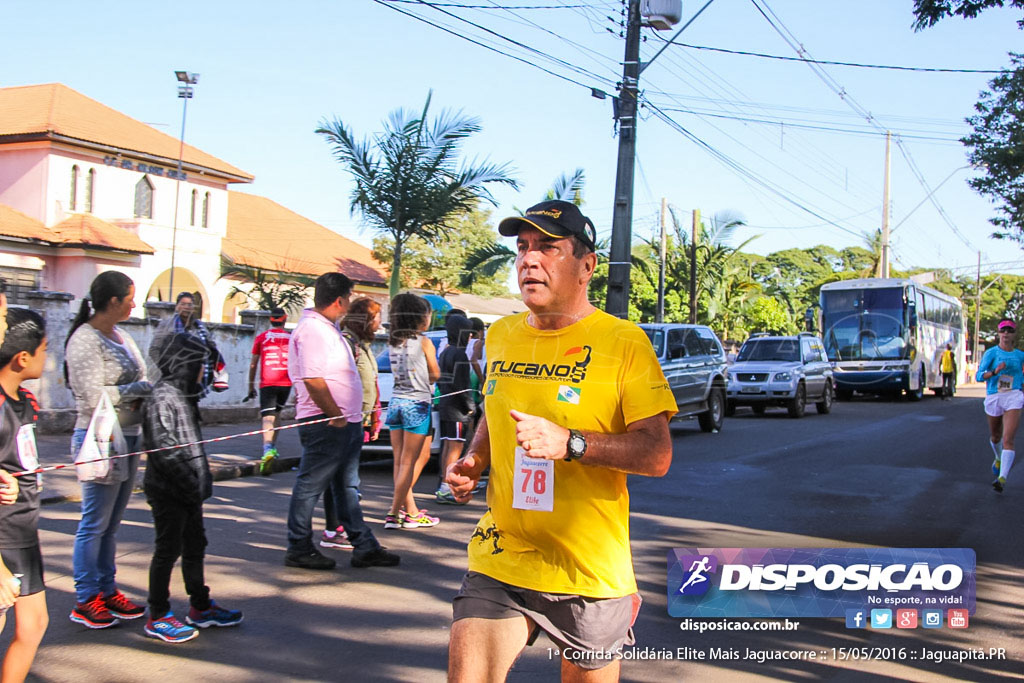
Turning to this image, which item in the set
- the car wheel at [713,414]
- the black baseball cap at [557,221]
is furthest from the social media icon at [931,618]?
the car wheel at [713,414]

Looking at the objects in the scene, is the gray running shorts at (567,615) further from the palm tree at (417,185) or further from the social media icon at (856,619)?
the palm tree at (417,185)

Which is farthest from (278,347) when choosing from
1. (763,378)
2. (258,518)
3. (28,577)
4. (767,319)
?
(767,319)

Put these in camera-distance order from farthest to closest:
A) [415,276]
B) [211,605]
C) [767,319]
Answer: [767,319], [415,276], [211,605]

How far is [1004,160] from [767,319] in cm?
2233

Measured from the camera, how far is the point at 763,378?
21.5 m

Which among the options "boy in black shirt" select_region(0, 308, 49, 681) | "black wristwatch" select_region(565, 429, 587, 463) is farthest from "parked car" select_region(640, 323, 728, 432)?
"black wristwatch" select_region(565, 429, 587, 463)

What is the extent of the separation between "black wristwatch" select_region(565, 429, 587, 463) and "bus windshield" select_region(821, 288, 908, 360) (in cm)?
2812

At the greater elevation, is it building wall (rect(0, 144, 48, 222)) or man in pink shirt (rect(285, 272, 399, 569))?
building wall (rect(0, 144, 48, 222))

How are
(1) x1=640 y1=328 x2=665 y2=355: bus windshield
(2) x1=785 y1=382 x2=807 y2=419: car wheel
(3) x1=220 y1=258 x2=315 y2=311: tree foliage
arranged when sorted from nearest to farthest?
1. (3) x1=220 y1=258 x2=315 y2=311: tree foliage
2. (1) x1=640 y1=328 x2=665 y2=355: bus windshield
3. (2) x1=785 y1=382 x2=807 y2=419: car wheel

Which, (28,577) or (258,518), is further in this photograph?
(258,518)

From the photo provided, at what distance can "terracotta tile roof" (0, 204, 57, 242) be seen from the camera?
2620 centimetres

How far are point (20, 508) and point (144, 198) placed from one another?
1200 inches

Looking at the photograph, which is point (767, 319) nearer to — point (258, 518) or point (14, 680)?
point (258, 518)

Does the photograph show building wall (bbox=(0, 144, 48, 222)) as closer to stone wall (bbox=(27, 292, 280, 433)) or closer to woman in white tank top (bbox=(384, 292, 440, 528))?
stone wall (bbox=(27, 292, 280, 433))
